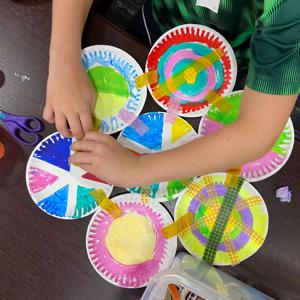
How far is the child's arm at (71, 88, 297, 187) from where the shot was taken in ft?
1.96

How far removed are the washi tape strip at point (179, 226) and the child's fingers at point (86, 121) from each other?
23cm

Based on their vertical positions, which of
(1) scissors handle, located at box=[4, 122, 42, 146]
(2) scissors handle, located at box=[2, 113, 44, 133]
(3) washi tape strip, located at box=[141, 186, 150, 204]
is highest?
(2) scissors handle, located at box=[2, 113, 44, 133]

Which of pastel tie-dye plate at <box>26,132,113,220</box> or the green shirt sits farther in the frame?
pastel tie-dye plate at <box>26,132,113,220</box>

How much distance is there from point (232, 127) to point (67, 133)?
29cm

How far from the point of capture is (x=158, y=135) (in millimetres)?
711

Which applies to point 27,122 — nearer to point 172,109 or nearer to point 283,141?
point 172,109

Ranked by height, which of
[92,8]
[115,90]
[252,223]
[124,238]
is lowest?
[124,238]

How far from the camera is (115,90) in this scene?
2.34 ft

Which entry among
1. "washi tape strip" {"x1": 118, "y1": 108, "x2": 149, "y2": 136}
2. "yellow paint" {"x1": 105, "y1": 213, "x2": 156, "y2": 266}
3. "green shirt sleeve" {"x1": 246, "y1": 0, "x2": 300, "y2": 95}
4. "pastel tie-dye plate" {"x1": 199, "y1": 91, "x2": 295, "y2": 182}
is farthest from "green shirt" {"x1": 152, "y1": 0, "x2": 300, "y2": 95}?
"yellow paint" {"x1": 105, "y1": 213, "x2": 156, "y2": 266}

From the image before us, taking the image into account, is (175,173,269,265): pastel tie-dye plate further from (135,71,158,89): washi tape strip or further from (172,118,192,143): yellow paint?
(135,71,158,89): washi tape strip

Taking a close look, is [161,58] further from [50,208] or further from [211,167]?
[50,208]

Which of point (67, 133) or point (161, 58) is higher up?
point (161, 58)

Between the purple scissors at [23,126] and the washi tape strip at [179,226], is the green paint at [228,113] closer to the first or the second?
the washi tape strip at [179,226]

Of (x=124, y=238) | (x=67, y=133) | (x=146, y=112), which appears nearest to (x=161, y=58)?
(x=146, y=112)
